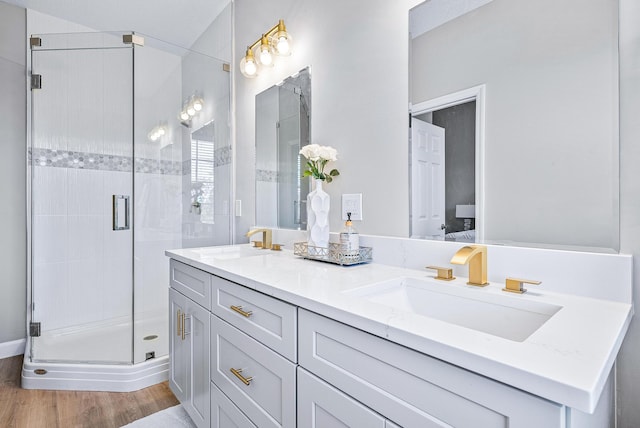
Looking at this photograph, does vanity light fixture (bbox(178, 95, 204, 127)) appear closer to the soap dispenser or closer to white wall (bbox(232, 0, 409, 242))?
white wall (bbox(232, 0, 409, 242))

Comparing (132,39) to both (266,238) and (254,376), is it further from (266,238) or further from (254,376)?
(254,376)

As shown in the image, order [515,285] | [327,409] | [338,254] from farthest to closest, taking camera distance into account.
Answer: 1. [338,254]
2. [515,285]
3. [327,409]

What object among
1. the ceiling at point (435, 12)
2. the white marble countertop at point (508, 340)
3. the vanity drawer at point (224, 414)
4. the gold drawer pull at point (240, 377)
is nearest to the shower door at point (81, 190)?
the vanity drawer at point (224, 414)

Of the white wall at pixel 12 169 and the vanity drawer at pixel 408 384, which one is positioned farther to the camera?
the white wall at pixel 12 169

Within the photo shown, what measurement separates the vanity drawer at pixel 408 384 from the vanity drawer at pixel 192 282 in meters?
0.64

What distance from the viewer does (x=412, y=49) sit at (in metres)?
1.27

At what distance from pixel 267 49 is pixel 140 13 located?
138 centimetres

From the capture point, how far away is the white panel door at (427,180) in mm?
1191

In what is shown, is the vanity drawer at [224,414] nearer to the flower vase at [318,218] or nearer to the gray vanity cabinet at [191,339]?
the gray vanity cabinet at [191,339]

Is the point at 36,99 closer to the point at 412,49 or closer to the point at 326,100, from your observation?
the point at 326,100

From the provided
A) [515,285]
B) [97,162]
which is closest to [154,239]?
[97,162]

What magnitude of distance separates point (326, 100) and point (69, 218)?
214 cm

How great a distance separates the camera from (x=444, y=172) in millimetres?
1179

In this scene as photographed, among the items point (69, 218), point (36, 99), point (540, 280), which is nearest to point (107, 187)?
point (69, 218)
